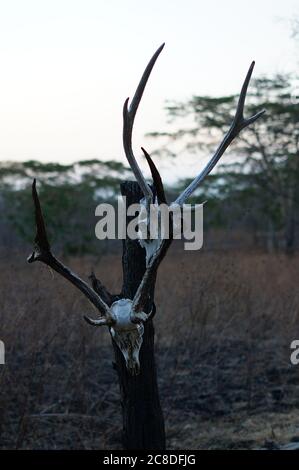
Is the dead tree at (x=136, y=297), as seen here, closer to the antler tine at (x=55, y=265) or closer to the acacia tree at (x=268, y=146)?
the antler tine at (x=55, y=265)

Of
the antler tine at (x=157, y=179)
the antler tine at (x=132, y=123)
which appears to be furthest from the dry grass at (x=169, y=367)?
the antler tine at (x=157, y=179)

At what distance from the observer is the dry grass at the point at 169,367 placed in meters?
6.14

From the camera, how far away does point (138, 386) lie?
13.5 feet

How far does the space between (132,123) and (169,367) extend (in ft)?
15.4

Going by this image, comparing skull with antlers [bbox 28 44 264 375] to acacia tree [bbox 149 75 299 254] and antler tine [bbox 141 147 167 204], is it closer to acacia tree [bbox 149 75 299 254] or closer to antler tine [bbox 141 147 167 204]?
antler tine [bbox 141 147 167 204]

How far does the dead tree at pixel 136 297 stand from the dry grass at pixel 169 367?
4.01ft

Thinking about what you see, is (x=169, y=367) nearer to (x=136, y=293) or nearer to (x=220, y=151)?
(x=220, y=151)

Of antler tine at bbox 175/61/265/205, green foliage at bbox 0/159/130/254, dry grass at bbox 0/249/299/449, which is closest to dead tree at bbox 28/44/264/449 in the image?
antler tine at bbox 175/61/265/205

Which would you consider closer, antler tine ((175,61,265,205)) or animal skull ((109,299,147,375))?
animal skull ((109,299,147,375))

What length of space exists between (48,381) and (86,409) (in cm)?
67

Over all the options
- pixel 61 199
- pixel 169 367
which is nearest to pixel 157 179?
pixel 169 367

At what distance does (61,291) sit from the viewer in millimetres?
7078

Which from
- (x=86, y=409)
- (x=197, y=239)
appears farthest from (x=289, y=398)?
(x=197, y=239)

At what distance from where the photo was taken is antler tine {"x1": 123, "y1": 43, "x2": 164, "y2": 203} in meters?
3.61
